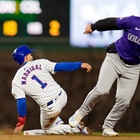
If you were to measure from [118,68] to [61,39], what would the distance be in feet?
20.0

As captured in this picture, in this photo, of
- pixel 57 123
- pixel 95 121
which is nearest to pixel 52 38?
pixel 95 121

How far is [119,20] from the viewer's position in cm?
942

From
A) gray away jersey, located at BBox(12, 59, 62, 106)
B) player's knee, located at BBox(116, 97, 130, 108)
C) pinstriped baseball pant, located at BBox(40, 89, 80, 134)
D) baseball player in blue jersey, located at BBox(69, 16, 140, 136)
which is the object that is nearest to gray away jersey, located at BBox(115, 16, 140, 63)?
baseball player in blue jersey, located at BBox(69, 16, 140, 136)

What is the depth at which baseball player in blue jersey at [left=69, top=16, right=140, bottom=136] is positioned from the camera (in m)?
9.44

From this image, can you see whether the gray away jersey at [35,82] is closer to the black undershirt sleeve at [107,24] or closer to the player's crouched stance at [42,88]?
the player's crouched stance at [42,88]

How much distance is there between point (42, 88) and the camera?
385 inches

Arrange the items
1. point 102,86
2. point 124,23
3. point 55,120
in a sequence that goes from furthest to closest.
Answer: point 55,120 → point 102,86 → point 124,23

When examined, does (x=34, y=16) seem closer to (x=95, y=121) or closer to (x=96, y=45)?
(x=96, y=45)

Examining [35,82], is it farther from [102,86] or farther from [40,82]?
[102,86]

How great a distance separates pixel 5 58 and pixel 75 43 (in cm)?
136

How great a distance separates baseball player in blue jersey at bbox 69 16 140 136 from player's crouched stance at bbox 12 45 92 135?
26cm

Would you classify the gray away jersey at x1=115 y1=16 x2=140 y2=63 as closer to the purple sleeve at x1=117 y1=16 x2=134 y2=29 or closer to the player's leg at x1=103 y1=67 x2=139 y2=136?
the purple sleeve at x1=117 y1=16 x2=134 y2=29

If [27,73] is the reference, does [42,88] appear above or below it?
below

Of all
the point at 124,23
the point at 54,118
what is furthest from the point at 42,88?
the point at 124,23
